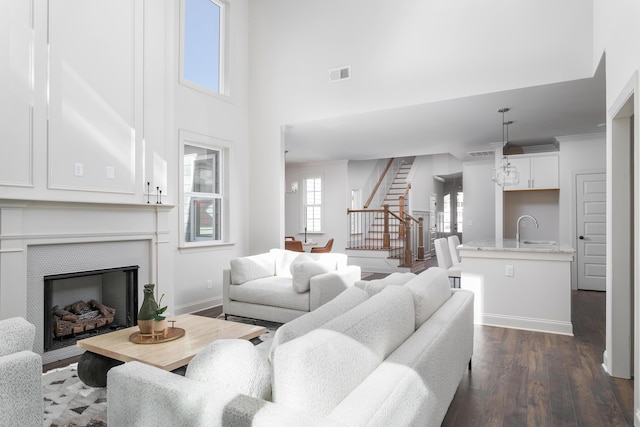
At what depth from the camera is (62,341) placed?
3.44 metres

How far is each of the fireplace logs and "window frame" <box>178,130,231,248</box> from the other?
1.15m

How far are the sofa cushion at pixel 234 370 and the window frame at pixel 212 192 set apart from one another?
3.75 m

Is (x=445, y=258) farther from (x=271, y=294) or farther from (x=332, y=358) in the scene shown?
(x=332, y=358)

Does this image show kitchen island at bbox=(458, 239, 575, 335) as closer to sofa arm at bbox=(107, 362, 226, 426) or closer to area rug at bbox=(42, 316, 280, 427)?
area rug at bbox=(42, 316, 280, 427)

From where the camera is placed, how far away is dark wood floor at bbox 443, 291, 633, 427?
2277mm

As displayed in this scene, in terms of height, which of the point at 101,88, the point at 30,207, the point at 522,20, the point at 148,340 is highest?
the point at 522,20

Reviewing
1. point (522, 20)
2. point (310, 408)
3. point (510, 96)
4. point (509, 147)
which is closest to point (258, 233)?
point (510, 96)

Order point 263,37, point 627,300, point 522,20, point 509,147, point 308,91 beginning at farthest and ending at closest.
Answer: point 509,147, point 263,37, point 308,91, point 522,20, point 627,300

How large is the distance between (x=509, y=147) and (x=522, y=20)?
3.98 meters

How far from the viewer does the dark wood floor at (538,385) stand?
2.28 m

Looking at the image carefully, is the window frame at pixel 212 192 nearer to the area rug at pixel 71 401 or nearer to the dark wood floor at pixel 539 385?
the area rug at pixel 71 401

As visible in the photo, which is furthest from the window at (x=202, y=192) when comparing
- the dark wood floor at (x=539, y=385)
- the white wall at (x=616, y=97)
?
the white wall at (x=616, y=97)

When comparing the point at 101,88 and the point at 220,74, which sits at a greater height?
the point at 220,74

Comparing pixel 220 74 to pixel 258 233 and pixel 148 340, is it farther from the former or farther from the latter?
pixel 148 340
